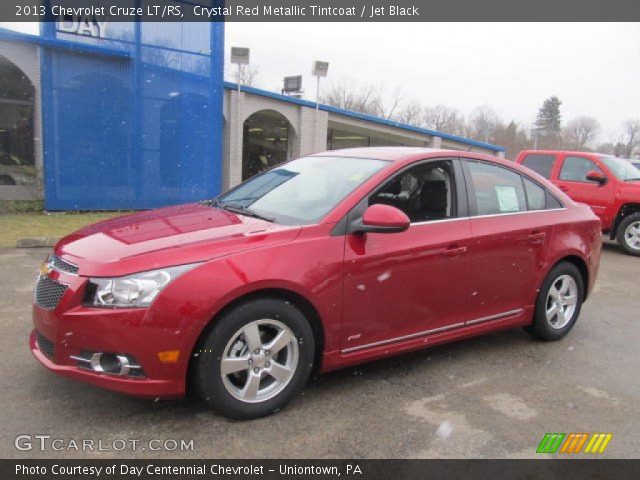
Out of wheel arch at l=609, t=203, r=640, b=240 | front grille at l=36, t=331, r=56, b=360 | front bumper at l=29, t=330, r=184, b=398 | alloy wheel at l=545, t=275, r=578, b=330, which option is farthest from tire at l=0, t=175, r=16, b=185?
wheel arch at l=609, t=203, r=640, b=240

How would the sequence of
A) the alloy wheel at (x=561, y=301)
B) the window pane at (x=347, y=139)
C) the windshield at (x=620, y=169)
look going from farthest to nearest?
the window pane at (x=347, y=139) → the windshield at (x=620, y=169) → the alloy wheel at (x=561, y=301)

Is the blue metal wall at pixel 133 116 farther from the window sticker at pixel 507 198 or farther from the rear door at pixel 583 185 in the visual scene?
the window sticker at pixel 507 198

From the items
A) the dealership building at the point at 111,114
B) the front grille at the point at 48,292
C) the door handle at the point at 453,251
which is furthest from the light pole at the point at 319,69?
the front grille at the point at 48,292

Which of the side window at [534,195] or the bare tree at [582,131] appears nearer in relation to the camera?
the side window at [534,195]

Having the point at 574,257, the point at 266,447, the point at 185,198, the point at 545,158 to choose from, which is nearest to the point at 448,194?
the point at 574,257

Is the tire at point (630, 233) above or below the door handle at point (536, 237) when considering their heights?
below

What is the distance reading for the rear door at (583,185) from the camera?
32.3 ft

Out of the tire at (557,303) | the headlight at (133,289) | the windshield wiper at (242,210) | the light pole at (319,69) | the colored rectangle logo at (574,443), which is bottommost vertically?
the colored rectangle logo at (574,443)

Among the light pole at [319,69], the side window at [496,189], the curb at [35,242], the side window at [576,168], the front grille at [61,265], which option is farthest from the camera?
the light pole at [319,69]

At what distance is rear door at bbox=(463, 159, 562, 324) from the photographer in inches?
155

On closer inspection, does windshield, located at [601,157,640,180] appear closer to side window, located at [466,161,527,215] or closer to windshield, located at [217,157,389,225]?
side window, located at [466,161,527,215]

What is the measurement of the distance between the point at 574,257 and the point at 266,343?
10.2 ft

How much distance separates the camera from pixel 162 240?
2.98 metres

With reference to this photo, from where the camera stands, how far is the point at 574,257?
15.3 ft
